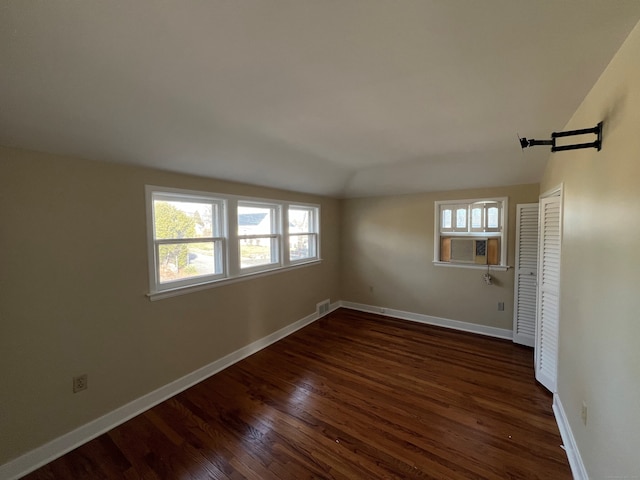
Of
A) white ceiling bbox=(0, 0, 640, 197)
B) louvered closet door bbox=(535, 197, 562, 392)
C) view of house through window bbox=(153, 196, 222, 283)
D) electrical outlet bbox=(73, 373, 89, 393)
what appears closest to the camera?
white ceiling bbox=(0, 0, 640, 197)

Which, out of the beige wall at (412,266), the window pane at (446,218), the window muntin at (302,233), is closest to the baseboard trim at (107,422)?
the window muntin at (302,233)

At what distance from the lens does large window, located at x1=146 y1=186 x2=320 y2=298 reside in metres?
2.53

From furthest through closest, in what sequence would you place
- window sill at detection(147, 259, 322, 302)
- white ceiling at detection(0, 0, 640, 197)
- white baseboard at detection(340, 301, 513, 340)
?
white baseboard at detection(340, 301, 513, 340) → window sill at detection(147, 259, 322, 302) → white ceiling at detection(0, 0, 640, 197)

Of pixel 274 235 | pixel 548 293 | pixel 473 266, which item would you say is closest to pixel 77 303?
pixel 274 235

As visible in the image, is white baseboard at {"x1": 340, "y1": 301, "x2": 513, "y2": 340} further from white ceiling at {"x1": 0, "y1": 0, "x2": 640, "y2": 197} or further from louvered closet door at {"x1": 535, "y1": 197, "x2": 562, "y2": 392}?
white ceiling at {"x1": 0, "y1": 0, "x2": 640, "y2": 197}

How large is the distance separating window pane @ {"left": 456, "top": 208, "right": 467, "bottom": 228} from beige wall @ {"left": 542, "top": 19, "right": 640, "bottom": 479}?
2157mm

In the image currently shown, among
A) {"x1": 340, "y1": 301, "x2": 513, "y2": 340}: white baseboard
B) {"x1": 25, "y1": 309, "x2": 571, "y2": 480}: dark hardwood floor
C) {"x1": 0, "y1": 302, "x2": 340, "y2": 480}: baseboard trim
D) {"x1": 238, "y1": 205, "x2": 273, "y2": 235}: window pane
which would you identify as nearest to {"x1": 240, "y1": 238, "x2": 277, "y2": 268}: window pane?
{"x1": 238, "y1": 205, "x2": 273, "y2": 235}: window pane

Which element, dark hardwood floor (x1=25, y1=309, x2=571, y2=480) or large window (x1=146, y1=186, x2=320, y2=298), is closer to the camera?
dark hardwood floor (x1=25, y1=309, x2=571, y2=480)

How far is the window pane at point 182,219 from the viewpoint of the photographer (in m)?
2.54

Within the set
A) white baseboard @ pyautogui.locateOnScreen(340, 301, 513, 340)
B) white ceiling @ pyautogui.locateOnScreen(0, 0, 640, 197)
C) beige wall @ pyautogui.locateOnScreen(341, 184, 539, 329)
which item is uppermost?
white ceiling @ pyautogui.locateOnScreen(0, 0, 640, 197)

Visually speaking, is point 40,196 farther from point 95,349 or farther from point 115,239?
point 95,349

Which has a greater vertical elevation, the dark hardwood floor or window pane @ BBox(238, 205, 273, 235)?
window pane @ BBox(238, 205, 273, 235)

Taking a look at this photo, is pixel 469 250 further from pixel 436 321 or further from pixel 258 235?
pixel 258 235

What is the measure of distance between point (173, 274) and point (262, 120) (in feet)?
5.81
